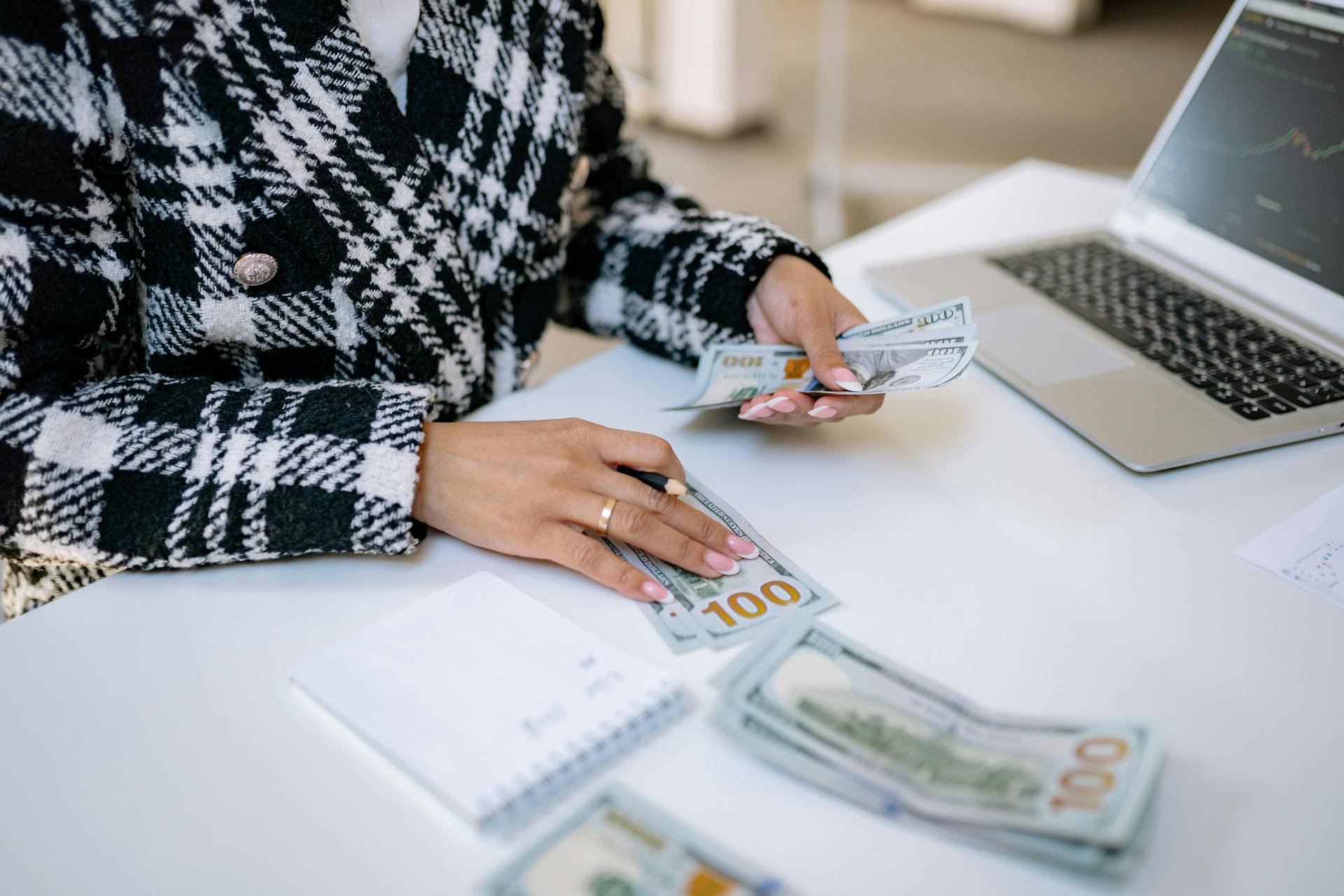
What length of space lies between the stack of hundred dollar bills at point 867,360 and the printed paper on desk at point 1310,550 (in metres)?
0.27

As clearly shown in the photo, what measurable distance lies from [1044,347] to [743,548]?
45 centimetres

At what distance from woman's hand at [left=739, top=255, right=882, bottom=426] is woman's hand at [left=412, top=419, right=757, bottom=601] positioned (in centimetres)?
13

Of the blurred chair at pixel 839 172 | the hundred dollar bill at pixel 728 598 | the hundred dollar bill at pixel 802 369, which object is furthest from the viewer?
the blurred chair at pixel 839 172

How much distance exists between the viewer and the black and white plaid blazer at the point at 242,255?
70 cm

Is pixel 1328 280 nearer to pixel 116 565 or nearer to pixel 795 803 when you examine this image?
pixel 795 803

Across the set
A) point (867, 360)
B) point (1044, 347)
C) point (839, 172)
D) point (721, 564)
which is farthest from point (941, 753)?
point (839, 172)

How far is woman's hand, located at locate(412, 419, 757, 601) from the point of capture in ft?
2.38

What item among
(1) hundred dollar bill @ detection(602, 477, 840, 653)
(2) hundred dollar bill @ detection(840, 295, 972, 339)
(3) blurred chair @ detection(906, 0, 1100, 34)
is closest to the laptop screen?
(2) hundred dollar bill @ detection(840, 295, 972, 339)

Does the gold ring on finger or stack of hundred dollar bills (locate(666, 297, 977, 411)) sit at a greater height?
stack of hundred dollar bills (locate(666, 297, 977, 411))

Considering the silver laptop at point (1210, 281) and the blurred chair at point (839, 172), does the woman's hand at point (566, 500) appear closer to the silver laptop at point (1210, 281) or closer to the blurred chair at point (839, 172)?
the silver laptop at point (1210, 281)

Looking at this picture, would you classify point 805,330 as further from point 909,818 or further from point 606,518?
point 909,818

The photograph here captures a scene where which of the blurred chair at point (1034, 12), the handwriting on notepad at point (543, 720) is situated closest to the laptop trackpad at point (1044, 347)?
the handwriting on notepad at point (543, 720)

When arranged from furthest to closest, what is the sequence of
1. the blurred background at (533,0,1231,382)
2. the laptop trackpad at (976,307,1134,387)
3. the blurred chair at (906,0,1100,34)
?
the blurred chair at (906,0,1100,34)
the blurred background at (533,0,1231,382)
the laptop trackpad at (976,307,1134,387)

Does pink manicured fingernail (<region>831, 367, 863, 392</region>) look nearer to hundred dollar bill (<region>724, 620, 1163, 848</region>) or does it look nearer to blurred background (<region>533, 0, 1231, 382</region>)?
hundred dollar bill (<region>724, 620, 1163, 848</region>)
